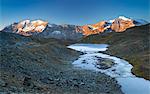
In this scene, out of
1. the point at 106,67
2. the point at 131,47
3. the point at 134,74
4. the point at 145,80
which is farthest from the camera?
the point at 131,47

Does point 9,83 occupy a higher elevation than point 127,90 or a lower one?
higher

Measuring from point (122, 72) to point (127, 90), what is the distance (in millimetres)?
17158

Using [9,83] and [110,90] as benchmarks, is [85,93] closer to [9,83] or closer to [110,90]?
[110,90]

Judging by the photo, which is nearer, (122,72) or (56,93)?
(56,93)

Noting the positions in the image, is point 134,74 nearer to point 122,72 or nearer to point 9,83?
point 122,72

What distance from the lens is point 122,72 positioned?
59969 millimetres

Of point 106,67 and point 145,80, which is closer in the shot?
point 145,80

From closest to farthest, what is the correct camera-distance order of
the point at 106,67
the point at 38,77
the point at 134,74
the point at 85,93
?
1. the point at 85,93
2. the point at 38,77
3. the point at 134,74
4. the point at 106,67

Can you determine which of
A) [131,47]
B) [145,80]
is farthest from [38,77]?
[131,47]

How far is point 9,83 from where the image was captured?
31.5 meters

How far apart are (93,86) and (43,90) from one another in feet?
40.6

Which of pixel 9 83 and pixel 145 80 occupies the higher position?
pixel 9 83

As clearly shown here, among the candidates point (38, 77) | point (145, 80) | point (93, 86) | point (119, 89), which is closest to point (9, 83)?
point (38, 77)

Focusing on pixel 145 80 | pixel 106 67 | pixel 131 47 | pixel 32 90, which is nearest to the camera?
pixel 32 90
